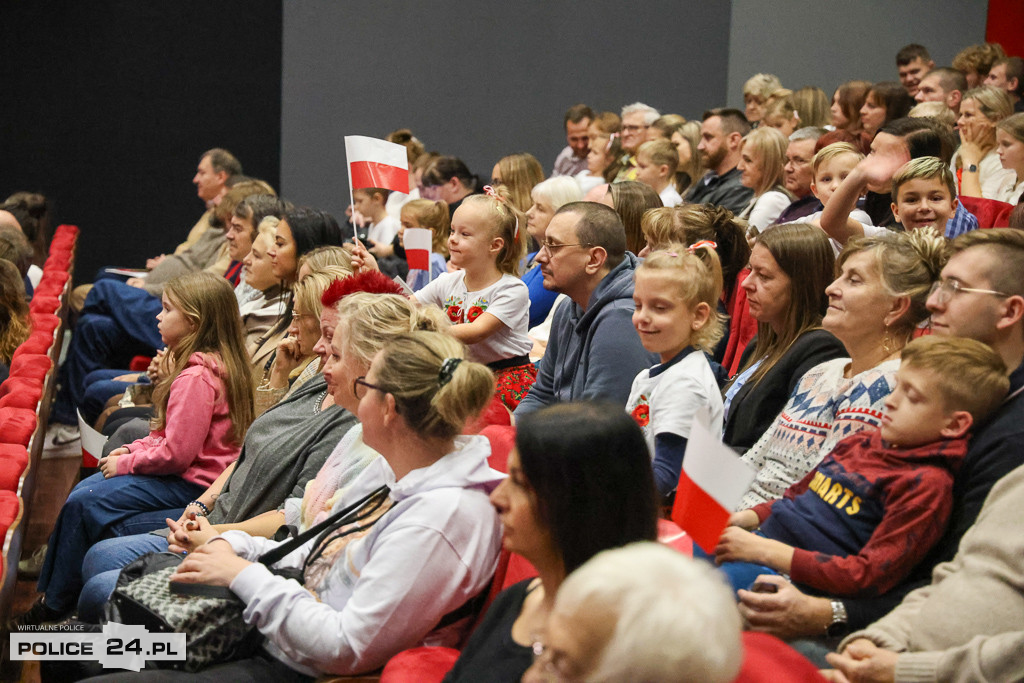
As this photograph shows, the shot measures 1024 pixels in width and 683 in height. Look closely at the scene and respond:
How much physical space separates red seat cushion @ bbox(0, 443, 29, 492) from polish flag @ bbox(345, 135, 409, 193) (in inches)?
61.0

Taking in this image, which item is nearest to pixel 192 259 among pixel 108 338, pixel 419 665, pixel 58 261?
pixel 58 261

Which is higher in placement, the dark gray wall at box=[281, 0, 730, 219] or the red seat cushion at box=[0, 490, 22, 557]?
the dark gray wall at box=[281, 0, 730, 219]

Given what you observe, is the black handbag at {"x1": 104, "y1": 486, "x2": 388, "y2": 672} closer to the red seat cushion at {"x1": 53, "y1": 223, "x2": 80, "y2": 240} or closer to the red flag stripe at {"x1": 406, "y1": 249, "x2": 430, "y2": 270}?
the red flag stripe at {"x1": 406, "y1": 249, "x2": 430, "y2": 270}

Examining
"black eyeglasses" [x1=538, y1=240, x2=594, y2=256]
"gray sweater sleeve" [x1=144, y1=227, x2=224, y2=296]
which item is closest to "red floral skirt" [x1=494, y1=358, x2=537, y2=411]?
"black eyeglasses" [x1=538, y1=240, x2=594, y2=256]

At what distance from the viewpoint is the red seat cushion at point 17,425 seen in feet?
10.1

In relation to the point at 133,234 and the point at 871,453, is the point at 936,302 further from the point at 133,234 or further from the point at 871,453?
the point at 133,234

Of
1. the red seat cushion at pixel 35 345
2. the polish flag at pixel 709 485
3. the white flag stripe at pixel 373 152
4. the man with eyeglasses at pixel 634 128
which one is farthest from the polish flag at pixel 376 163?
the man with eyeglasses at pixel 634 128

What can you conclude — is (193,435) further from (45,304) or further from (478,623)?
(45,304)

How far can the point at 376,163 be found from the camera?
393 centimetres

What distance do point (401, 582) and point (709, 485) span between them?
0.57 m

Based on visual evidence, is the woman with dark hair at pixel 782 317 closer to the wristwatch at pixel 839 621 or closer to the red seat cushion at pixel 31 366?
the wristwatch at pixel 839 621

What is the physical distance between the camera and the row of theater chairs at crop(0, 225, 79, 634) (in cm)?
257

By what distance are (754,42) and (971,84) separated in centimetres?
250

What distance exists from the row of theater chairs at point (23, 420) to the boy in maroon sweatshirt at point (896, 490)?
1.71 m
